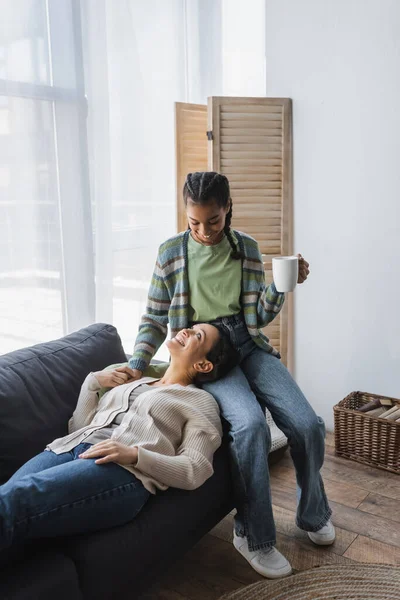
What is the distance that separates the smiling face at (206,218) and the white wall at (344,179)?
1.01 metres

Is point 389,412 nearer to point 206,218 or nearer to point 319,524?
point 319,524

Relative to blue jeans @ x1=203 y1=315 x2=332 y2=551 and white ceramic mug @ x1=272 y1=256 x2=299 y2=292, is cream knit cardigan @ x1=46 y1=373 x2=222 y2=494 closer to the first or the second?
blue jeans @ x1=203 y1=315 x2=332 y2=551

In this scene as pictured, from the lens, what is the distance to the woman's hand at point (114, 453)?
1585 millimetres

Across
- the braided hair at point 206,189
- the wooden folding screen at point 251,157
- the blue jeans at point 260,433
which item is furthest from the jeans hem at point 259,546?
the wooden folding screen at point 251,157

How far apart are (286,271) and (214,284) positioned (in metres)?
0.35

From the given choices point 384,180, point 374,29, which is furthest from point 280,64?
point 384,180

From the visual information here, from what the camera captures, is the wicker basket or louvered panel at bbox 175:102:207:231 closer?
the wicker basket

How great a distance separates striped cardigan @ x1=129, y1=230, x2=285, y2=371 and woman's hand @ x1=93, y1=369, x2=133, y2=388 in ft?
0.23

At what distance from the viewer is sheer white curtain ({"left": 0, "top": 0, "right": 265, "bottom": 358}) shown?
2.38 meters

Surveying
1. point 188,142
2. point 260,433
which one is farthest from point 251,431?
point 188,142

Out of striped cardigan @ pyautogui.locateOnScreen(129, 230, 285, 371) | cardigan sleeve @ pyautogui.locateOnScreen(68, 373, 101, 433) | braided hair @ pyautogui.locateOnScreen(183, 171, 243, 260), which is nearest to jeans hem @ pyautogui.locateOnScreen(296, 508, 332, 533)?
striped cardigan @ pyautogui.locateOnScreen(129, 230, 285, 371)

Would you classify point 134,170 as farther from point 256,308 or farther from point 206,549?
point 206,549

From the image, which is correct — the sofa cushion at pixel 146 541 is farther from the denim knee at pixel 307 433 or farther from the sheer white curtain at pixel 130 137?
the sheer white curtain at pixel 130 137

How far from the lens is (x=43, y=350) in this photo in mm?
2045
